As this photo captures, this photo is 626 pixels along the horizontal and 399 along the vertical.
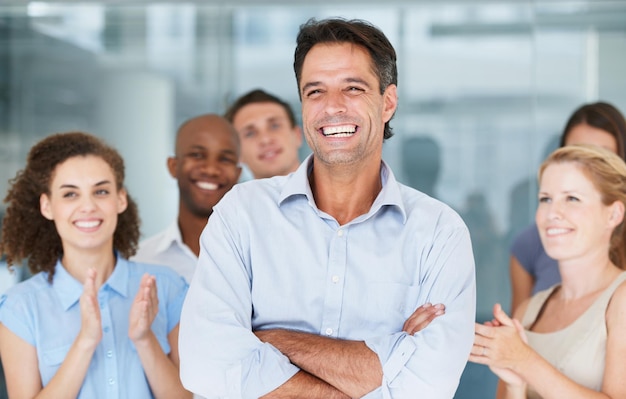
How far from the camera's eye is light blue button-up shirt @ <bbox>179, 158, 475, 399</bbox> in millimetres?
2320

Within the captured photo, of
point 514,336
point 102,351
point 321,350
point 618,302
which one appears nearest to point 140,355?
point 102,351

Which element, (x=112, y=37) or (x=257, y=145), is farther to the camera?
(x=112, y=37)

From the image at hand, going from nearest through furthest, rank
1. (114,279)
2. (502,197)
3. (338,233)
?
(338,233)
(114,279)
(502,197)

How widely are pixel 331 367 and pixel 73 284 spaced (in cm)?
104

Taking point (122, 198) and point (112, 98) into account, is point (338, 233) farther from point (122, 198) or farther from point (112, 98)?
point (112, 98)

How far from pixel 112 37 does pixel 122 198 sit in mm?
2543

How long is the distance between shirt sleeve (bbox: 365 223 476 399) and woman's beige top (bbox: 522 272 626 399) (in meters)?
0.62

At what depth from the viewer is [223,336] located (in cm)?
236

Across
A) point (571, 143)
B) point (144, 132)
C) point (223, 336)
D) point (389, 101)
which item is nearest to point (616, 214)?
point (571, 143)

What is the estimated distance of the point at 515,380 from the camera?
2.77 meters

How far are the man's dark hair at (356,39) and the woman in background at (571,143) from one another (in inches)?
56.1

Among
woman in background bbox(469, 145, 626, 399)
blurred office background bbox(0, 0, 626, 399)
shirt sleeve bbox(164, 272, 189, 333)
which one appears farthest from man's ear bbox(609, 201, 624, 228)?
blurred office background bbox(0, 0, 626, 399)

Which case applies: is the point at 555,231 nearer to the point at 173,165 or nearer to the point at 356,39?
the point at 356,39

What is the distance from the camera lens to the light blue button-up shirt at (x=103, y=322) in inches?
111
